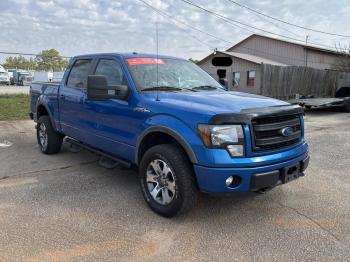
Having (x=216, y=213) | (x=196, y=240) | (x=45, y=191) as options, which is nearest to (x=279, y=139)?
(x=216, y=213)

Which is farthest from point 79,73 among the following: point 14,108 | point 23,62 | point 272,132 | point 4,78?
point 23,62

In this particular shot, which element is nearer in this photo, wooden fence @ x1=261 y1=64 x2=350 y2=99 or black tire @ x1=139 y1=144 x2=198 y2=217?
black tire @ x1=139 y1=144 x2=198 y2=217

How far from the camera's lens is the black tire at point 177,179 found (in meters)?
3.63

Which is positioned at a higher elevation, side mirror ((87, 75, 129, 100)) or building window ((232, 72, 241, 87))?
building window ((232, 72, 241, 87))

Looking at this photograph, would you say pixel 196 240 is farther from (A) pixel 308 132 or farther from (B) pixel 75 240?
Result: (A) pixel 308 132

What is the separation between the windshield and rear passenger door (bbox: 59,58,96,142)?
40.0 inches

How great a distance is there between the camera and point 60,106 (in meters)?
6.09

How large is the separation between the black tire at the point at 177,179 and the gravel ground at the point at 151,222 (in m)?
0.15

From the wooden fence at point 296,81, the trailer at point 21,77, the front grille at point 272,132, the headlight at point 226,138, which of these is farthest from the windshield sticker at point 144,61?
the trailer at point 21,77

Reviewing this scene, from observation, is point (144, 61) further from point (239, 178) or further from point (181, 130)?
point (239, 178)

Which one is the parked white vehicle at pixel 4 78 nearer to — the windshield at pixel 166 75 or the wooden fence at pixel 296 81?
the wooden fence at pixel 296 81

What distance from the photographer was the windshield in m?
4.56

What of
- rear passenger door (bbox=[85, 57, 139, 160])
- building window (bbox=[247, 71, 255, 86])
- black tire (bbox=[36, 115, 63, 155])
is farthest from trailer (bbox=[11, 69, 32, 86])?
rear passenger door (bbox=[85, 57, 139, 160])

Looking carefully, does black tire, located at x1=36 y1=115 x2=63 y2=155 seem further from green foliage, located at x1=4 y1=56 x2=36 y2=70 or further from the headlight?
green foliage, located at x1=4 y1=56 x2=36 y2=70
